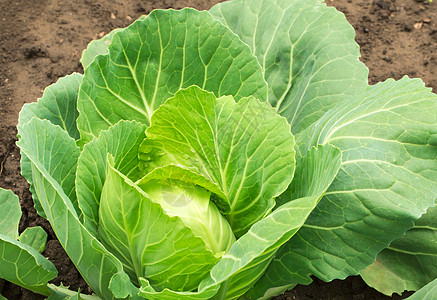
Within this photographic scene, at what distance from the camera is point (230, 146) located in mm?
1941

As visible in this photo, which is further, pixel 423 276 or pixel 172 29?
pixel 423 276

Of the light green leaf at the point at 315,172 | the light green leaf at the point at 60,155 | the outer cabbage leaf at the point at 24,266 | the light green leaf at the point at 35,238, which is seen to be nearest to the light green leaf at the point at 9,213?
the light green leaf at the point at 35,238

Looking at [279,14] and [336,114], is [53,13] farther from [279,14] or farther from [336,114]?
[336,114]

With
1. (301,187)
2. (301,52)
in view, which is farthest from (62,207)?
(301,52)

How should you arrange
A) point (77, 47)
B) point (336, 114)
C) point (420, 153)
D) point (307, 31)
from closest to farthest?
point (420, 153) < point (336, 114) < point (307, 31) < point (77, 47)

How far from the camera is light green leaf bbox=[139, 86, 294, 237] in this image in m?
1.85

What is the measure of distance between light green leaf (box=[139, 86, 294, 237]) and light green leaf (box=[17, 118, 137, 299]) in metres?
0.34

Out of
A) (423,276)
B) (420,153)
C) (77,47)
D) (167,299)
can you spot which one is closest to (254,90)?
(420,153)

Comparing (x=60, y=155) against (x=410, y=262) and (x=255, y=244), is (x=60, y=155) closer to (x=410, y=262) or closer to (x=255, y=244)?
(x=255, y=244)

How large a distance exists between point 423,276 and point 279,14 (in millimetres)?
1442

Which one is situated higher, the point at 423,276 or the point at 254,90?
the point at 254,90

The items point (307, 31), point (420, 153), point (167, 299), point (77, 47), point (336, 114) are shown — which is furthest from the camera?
point (77, 47)

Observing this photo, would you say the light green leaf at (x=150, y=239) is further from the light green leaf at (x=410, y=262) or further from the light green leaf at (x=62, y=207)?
the light green leaf at (x=410, y=262)

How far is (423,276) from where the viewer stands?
2283 mm
